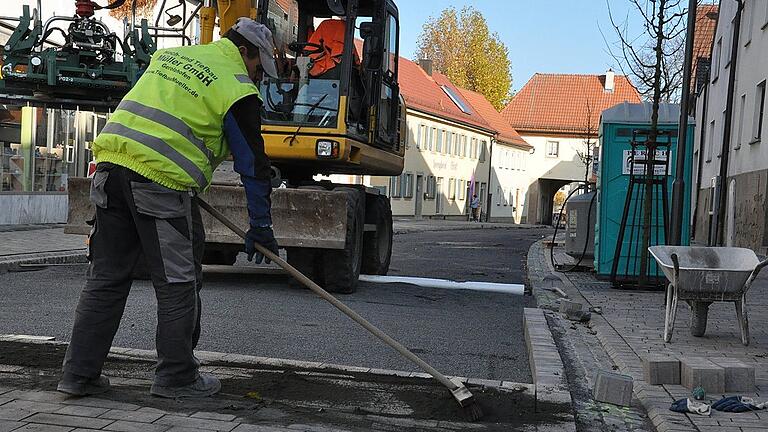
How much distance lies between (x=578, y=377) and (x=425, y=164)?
160 ft

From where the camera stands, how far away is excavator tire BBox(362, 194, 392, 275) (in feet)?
40.7

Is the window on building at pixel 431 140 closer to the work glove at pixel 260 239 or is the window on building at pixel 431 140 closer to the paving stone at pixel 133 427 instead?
the work glove at pixel 260 239

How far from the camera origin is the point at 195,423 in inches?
168

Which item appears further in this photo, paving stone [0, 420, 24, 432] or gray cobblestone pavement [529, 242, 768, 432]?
gray cobblestone pavement [529, 242, 768, 432]

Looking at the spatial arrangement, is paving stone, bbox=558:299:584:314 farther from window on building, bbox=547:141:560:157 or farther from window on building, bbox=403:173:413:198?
window on building, bbox=547:141:560:157

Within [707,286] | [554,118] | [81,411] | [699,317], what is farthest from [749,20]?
[554,118]

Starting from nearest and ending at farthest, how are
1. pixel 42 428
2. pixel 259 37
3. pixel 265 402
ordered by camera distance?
pixel 42 428 → pixel 265 402 → pixel 259 37

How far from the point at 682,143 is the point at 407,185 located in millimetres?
40420

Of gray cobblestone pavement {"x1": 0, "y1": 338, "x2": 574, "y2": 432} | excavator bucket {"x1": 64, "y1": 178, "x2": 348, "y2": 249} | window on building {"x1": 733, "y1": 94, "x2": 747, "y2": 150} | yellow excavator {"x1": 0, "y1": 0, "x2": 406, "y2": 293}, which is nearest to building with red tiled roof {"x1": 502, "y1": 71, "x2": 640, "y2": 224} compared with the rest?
window on building {"x1": 733, "y1": 94, "x2": 747, "y2": 150}

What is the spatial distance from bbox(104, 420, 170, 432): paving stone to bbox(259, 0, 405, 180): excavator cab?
650cm

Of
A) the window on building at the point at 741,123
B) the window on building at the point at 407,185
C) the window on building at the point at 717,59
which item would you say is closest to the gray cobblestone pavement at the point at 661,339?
the window on building at the point at 741,123

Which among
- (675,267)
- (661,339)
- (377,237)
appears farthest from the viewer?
A: (377,237)

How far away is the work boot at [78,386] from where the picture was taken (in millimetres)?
4641

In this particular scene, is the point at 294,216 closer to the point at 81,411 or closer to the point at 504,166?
the point at 81,411
